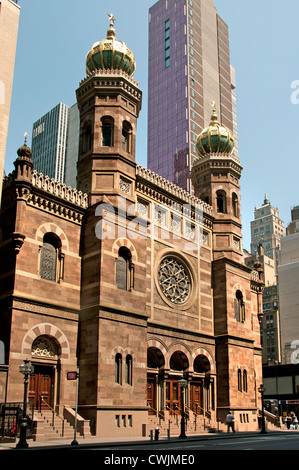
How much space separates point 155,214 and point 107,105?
8.56 meters

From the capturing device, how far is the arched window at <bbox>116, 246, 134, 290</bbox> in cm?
3188

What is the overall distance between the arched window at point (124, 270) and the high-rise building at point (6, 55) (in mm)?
9602

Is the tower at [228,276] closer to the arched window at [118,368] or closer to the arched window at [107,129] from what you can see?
the arched window at [118,368]

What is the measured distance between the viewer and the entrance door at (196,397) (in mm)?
36625

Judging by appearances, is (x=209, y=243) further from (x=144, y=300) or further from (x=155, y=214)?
(x=144, y=300)

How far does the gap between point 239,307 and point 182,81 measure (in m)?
77.3

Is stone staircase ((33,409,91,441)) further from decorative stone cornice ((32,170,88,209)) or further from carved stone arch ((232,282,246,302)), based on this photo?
carved stone arch ((232,282,246,302))

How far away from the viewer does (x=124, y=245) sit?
3216 centimetres

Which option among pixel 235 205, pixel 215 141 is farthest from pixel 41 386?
pixel 215 141

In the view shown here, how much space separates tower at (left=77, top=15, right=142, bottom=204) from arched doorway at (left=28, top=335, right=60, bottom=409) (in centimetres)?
1018

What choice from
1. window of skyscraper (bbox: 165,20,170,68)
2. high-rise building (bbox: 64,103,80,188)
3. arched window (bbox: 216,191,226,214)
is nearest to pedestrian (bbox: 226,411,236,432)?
arched window (bbox: 216,191,226,214)

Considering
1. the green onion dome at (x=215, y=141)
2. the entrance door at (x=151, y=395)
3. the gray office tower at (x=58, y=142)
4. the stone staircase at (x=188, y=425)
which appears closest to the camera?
the stone staircase at (x=188, y=425)

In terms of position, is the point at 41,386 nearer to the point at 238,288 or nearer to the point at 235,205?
the point at 238,288

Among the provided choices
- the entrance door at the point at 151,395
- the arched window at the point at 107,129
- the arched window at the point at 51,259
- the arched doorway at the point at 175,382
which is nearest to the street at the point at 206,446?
the entrance door at the point at 151,395
